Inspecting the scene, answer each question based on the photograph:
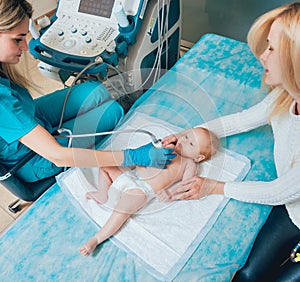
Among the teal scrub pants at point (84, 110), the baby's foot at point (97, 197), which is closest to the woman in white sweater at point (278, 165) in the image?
the baby's foot at point (97, 197)

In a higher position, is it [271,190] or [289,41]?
[289,41]

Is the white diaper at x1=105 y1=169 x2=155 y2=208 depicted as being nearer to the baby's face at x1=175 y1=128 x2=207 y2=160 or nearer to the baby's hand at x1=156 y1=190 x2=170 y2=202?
the baby's hand at x1=156 y1=190 x2=170 y2=202

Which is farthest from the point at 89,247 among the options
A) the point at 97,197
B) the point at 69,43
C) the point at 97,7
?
the point at 97,7

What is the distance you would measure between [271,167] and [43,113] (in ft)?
3.13

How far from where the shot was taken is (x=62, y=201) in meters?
1.09

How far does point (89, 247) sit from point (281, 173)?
0.66 m

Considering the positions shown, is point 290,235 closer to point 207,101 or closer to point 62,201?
point 207,101

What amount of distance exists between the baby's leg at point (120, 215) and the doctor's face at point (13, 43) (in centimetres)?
57

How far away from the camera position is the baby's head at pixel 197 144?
1172 millimetres

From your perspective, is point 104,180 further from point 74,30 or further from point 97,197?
point 74,30

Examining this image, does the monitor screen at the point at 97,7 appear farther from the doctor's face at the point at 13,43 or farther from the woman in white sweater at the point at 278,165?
the woman in white sweater at the point at 278,165

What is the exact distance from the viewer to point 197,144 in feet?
3.86

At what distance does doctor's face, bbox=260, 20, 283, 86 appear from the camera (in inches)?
32.0

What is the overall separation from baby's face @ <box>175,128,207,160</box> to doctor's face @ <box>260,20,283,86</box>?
369 mm
